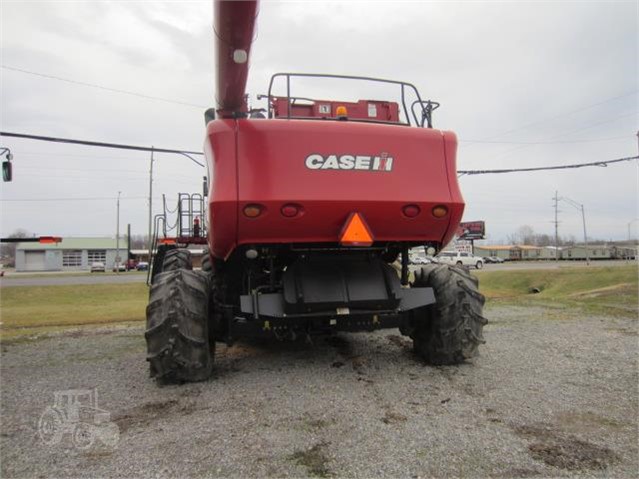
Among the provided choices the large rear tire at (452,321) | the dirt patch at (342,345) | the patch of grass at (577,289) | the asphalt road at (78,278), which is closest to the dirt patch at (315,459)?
the large rear tire at (452,321)

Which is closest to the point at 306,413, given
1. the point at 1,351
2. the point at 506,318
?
the point at 1,351

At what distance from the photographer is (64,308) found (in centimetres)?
1416

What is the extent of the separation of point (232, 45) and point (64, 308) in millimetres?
13289

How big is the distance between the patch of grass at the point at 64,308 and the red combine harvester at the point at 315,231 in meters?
5.41

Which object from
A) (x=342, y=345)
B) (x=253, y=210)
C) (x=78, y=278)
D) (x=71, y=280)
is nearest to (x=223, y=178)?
(x=253, y=210)

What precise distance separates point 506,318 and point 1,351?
9144mm

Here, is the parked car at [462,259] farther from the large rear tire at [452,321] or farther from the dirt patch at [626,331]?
the large rear tire at [452,321]

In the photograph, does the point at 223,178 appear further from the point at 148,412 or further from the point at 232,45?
the point at 148,412

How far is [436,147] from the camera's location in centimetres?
509

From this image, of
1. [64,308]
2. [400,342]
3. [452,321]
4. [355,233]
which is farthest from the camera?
[64,308]

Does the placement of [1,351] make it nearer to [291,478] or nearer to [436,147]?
[291,478]

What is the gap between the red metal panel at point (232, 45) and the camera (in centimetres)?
314

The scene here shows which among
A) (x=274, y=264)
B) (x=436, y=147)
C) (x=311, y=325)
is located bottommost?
(x=311, y=325)

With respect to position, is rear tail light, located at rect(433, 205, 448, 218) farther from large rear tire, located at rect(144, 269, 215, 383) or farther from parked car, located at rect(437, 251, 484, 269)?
parked car, located at rect(437, 251, 484, 269)
